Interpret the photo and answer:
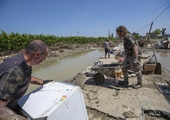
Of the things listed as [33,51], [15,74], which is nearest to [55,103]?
[15,74]

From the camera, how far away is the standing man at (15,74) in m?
1.43

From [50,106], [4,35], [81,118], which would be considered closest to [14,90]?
[50,106]

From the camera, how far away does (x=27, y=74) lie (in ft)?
5.70

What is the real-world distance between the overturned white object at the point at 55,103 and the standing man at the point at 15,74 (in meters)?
0.24

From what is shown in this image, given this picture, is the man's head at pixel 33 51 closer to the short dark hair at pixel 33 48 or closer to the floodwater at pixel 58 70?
the short dark hair at pixel 33 48

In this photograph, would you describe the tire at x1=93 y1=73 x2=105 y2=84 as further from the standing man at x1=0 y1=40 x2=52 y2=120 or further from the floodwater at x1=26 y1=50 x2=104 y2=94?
the standing man at x1=0 y1=40 x2=52 y2=120

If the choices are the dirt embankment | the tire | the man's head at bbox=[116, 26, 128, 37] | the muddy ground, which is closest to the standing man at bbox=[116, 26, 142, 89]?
the man's head at bbox=[116, 26, 128, 37]

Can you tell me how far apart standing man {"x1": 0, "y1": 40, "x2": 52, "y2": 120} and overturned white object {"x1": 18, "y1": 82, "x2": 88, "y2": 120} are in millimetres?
235

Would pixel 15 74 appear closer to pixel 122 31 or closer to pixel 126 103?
pixel 126 103

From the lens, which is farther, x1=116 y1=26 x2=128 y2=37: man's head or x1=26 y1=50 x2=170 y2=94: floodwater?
x1=26 y1=50 x2=170 y2=94: floodwater

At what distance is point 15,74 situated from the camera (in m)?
1.53

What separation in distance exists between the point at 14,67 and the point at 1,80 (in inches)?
7.4

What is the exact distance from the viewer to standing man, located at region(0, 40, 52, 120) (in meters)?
1.43

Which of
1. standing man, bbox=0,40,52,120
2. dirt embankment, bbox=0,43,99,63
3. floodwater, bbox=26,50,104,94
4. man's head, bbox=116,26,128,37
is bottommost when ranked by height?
floodwater, bbox=26,50,104,94
